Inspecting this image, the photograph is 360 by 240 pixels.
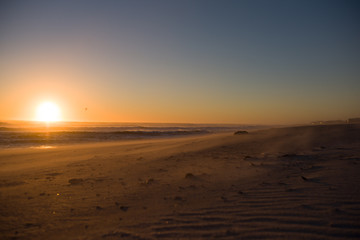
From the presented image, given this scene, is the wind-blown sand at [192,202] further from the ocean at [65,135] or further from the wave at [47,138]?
the wave at [47,138]

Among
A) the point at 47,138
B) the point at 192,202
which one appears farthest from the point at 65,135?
the point at 192,202

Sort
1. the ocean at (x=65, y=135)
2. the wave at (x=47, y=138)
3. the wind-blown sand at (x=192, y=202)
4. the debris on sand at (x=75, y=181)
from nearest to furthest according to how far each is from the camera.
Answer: the wind-blown sand at (x=192, y=202) → the debris on sand at (x=75, y=181) → the wave at (x=47, y=138) → the ocean at (x=65, y=135)

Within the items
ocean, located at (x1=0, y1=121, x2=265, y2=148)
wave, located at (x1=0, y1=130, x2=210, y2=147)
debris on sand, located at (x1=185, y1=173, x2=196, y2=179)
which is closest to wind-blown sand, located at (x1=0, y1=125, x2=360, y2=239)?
debris on sand, located at (x1=185, y1=173, x2=196, y2=179)

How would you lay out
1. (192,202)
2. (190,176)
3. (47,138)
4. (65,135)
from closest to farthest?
(192,202)
(190,176)
(47,138)
(65,135)

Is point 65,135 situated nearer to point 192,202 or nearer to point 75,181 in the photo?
point 75,181

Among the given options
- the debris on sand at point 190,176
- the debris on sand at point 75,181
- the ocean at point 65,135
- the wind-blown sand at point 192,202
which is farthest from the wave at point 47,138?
the debris on sand at point 190,176

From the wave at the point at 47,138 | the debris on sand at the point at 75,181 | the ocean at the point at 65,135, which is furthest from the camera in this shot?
the ocean at the point at 65,135

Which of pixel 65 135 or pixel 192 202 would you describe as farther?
pixel 65 135

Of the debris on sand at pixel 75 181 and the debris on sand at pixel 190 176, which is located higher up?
the debris on sand at pixel 190 176

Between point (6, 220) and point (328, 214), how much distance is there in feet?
16.9

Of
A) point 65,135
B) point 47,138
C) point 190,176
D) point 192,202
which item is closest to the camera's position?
point 192,202

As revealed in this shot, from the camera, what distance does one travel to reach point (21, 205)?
4.08m

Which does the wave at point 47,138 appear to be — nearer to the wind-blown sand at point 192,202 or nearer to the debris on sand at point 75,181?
the wind-blown sand at point 192,202

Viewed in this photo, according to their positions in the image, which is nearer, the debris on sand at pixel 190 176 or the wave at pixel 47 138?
the debris on sand at pixel 190 176
